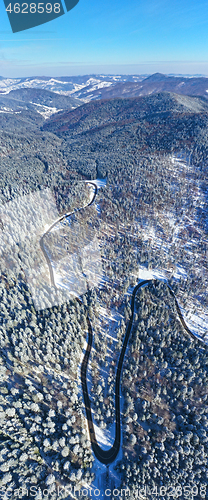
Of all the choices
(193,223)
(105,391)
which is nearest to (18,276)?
(105,391)

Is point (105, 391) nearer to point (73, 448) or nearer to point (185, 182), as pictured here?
point (73, 448)
